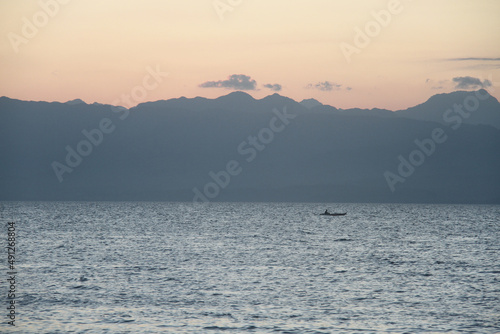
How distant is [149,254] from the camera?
266 ft

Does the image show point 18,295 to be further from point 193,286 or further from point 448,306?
point 448,306

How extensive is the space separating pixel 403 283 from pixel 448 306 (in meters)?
10.8

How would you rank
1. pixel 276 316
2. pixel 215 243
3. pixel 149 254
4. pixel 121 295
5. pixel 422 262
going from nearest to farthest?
1. pixel 276 316
2. pixel 121 295
3. pixel 422 262
4. pixel 149 254
5. pixel 215 243

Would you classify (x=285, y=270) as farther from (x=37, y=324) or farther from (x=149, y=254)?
(x=37, y=324)

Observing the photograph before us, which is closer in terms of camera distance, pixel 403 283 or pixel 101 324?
pixel 101 324

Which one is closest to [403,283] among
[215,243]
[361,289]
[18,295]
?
[361,289]

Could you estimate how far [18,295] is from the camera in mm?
47562

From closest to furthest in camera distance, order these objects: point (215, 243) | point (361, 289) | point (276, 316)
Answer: point (276, 316), point (361, 289), point (215, 243)

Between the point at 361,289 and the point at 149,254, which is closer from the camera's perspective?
the point at 361,289

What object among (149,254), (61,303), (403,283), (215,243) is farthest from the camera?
(215,243)

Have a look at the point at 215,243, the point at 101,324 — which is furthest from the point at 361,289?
the point at 215,243

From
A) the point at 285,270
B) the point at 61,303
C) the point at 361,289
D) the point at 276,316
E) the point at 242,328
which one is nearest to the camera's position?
the point at 242,328

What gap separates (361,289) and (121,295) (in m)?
20.0

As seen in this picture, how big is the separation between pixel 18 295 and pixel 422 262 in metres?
47.2
